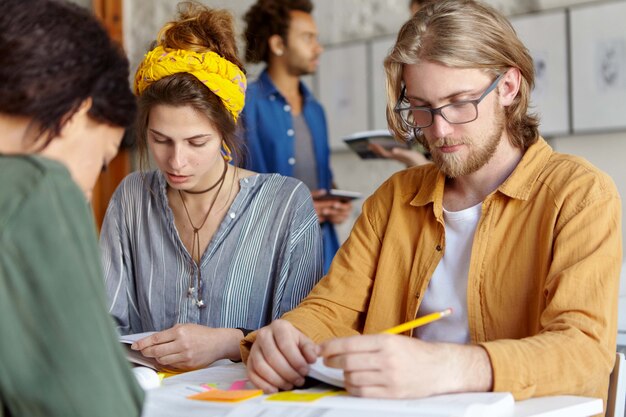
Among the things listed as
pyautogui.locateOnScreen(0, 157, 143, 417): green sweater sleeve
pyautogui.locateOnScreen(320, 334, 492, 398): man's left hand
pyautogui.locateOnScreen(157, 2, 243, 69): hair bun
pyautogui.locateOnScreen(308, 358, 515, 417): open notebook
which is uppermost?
pyautogui.locateOnScreen(157, 2, 243, 69): hair bun

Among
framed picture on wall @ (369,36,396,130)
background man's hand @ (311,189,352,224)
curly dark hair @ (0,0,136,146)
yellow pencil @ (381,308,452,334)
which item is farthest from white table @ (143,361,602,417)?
framed picture on wall @ (369,36,396,130)

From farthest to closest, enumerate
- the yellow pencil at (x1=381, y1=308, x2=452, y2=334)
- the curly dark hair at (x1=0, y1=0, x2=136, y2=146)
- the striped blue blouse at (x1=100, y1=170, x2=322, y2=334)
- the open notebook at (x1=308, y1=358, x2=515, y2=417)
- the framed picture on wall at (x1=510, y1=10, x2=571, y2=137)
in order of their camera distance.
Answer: the framed picture on wall at (x1=510, y1=10, x2=571, y2=137), the striped blue blouse at (x1=100, y1=170, x2=322, y2=334), the yellow pencil at (x1=381, y1=308, x2=452, y2=334), the open notebook at (x1=308, y1=358, x2=515, y2=417), the curly dark hair at (x1=0, y1=0, x2=136, y2=146)

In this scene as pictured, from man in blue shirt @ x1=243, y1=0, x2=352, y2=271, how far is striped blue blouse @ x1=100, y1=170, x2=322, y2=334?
1.19m

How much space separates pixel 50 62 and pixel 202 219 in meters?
1.30

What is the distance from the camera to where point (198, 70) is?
7.06 feet

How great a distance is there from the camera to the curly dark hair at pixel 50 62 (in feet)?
3.09

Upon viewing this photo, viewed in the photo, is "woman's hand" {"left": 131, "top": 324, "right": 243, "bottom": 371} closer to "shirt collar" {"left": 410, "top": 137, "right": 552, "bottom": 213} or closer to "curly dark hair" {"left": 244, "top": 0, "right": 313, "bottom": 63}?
"shirt collar" {"left": 410, "top": 137, "right": 552, "bottom": 213}

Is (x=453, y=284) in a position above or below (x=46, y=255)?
below

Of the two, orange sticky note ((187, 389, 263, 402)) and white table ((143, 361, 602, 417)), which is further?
orange sticky note ((187, 389, 263, 402))

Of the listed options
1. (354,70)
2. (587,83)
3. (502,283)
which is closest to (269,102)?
(354,70)

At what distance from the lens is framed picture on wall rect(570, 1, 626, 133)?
140 inches

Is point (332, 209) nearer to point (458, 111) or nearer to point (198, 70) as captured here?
point (198, 70)

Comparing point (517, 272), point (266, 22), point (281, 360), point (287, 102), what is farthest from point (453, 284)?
point (266, 22)

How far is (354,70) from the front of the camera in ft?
14.8
